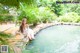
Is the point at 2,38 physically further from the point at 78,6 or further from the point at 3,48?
the point at 78,6

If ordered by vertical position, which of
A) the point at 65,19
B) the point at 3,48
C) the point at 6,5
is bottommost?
the point at 65,19

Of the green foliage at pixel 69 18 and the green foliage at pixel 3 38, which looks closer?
the green foliage at pixel 3 38

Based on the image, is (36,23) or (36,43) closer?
(36,43)

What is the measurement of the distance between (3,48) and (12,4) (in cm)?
32

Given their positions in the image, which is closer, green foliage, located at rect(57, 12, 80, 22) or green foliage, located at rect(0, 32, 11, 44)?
green foliage, located at rect(0, 32, 11, 44)

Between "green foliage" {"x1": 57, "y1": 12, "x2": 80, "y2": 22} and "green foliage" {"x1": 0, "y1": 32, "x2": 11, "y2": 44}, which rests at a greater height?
"green foliage" {"x1": 0, "y1": 32, "x2": 11, "y2": 44}

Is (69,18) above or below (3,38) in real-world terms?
below

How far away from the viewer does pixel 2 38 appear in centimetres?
92

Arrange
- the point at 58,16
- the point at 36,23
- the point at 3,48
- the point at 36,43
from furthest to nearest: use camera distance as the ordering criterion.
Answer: the point at 58,16 → the point at 36,23 → the point at 36,43 → the point at 3,48

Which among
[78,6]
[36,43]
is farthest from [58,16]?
[36,43]

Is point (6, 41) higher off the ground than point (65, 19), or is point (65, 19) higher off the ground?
point (6, 41)

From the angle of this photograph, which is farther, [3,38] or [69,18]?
[69,18]

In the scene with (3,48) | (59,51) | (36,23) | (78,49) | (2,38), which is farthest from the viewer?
(36,23)

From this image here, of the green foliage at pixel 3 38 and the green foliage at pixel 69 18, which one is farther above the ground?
the green foliage at pixel 3 38
